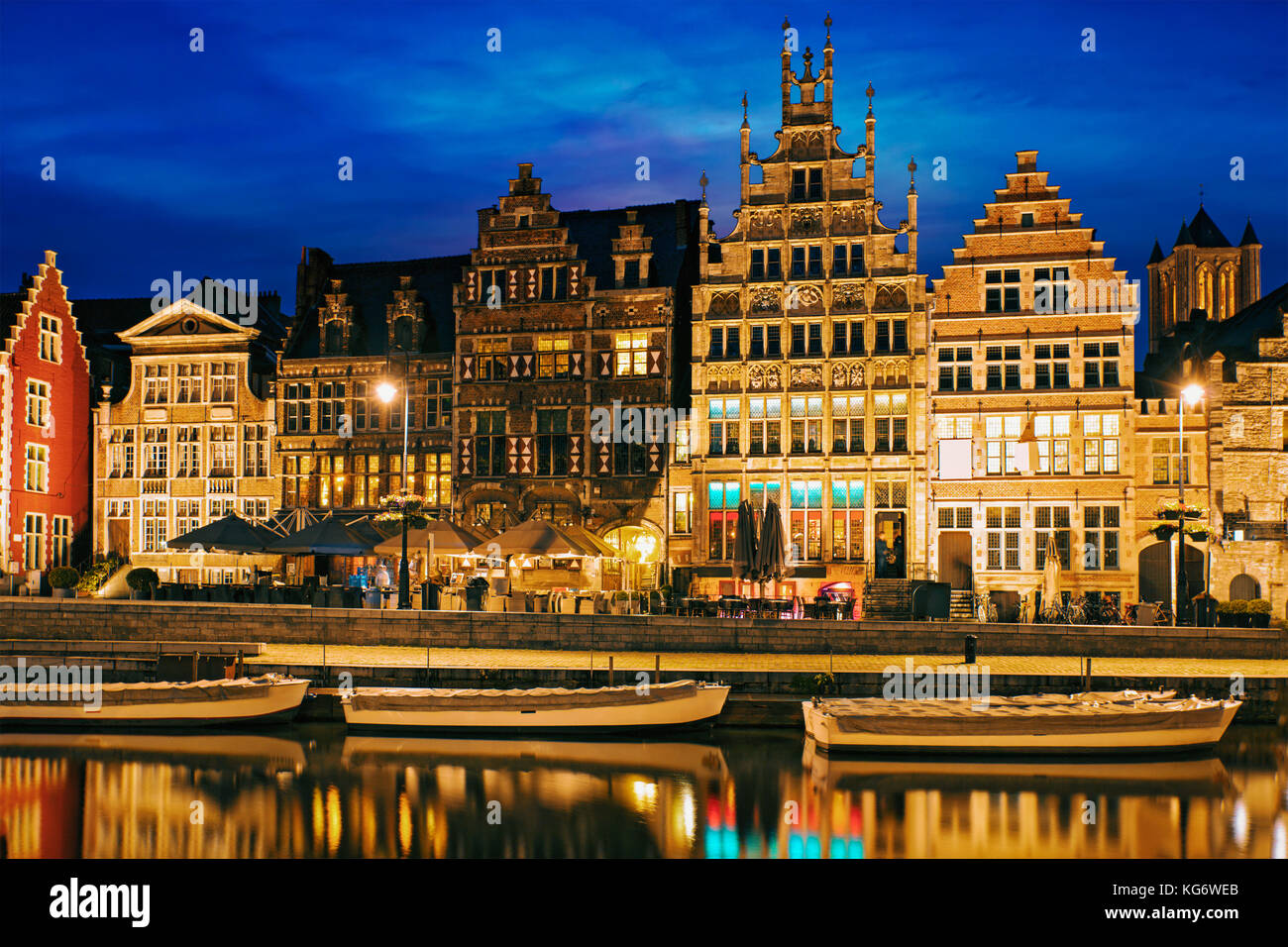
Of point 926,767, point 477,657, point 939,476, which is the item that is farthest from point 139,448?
point 926,767

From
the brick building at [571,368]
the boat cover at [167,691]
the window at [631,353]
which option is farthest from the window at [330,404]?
the boat cover at [167,691]

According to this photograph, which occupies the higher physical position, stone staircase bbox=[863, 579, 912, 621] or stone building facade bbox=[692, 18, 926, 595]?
stone building facade bbox=[692, 18, 926, 595]

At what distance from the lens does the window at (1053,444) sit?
118 feet

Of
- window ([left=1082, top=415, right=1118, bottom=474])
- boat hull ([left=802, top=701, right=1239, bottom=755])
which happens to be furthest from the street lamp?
boat hull ([left=802, top=701, right=1239, bottom=755])

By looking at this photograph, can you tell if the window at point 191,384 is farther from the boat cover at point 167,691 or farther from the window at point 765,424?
the boat cover at point 167,691

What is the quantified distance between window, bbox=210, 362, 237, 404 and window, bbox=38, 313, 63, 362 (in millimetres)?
6061

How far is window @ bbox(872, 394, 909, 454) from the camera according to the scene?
36.7 meters

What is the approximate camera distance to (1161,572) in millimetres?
36469

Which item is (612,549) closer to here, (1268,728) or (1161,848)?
(1268,728)

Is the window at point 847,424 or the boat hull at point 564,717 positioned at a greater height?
the window at point 847,424

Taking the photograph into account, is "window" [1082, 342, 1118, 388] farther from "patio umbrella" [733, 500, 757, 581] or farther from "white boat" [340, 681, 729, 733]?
"white boat" [340, 681, 729, 733]

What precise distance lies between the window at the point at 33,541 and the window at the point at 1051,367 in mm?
33792

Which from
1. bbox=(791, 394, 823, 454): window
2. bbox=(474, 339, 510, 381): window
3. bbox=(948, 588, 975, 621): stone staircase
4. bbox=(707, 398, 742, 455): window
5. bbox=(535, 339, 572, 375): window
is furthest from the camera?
bbox=(474, 339, 510, 381): window

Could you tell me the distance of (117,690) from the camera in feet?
80.5
